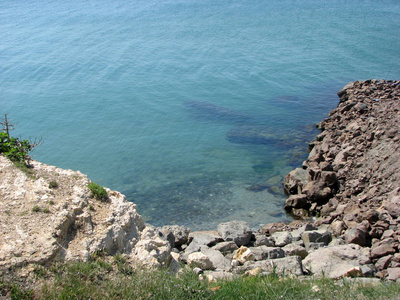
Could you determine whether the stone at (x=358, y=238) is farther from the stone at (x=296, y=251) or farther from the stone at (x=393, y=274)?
the stone at (x=393, y=274)

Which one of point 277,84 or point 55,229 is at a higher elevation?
point 55,229

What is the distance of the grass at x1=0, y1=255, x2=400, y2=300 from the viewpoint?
7.37 meters

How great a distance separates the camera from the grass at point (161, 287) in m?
7.37

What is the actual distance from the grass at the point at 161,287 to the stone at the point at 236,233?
5.83 m

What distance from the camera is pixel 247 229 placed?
1502 cm

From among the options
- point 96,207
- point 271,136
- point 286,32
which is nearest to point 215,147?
point 271,136

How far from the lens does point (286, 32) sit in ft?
157

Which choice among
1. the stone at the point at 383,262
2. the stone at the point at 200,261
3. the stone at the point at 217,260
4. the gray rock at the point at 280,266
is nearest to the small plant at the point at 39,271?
the stone at the point at 200,261

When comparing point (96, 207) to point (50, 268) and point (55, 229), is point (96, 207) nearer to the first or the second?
point (55, 229)

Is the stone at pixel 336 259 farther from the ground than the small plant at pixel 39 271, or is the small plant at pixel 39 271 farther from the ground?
the small plant at pixel 39 271

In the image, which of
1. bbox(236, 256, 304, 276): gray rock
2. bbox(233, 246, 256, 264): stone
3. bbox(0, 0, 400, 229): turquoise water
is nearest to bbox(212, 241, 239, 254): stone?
bbox(233, 246, 256, 264): stone

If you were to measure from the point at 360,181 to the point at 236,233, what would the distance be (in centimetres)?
628

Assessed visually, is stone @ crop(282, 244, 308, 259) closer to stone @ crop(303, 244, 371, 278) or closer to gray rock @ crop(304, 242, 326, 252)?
gray rock @ crop(304, 242, 326, 252)

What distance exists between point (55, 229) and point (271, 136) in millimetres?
19772
